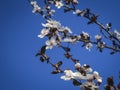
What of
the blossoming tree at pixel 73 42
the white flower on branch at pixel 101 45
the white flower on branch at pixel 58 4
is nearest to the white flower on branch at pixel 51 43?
the blossoming tree at pixel 73 42

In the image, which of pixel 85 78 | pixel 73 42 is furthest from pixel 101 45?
pixel 85 78

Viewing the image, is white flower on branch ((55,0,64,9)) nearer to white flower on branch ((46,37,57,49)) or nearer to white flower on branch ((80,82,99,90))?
white flower on branch ((46,37,57,49))

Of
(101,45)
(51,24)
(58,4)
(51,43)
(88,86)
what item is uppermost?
(58,4)

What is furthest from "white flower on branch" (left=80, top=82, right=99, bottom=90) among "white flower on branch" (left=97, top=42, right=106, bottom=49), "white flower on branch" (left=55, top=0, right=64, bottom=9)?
"white flower on branch" (left=55, top=0, right=64, bottom=9)

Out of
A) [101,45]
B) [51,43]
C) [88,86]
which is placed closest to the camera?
[88,86]

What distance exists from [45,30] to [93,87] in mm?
1361

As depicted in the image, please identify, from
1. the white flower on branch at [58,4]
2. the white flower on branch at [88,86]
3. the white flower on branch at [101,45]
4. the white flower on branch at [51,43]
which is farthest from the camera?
the white flower on branch at [58,4]

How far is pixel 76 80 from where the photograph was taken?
2662mm

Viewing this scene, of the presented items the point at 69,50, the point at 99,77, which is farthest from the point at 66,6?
the point at 99,77

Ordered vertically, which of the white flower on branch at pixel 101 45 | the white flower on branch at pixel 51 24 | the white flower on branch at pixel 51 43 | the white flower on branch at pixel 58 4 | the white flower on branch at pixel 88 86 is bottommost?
the white flower on branch at pixel 88 86

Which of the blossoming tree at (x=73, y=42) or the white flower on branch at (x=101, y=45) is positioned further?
the white flower on branch at (x=101, y=45)

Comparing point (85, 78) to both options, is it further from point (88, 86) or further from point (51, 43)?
point (51, 43)

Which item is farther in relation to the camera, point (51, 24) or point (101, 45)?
point (101, 45)

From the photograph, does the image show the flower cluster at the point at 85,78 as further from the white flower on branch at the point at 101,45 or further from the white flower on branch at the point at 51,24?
the white flower on branch at the point at 101,45
